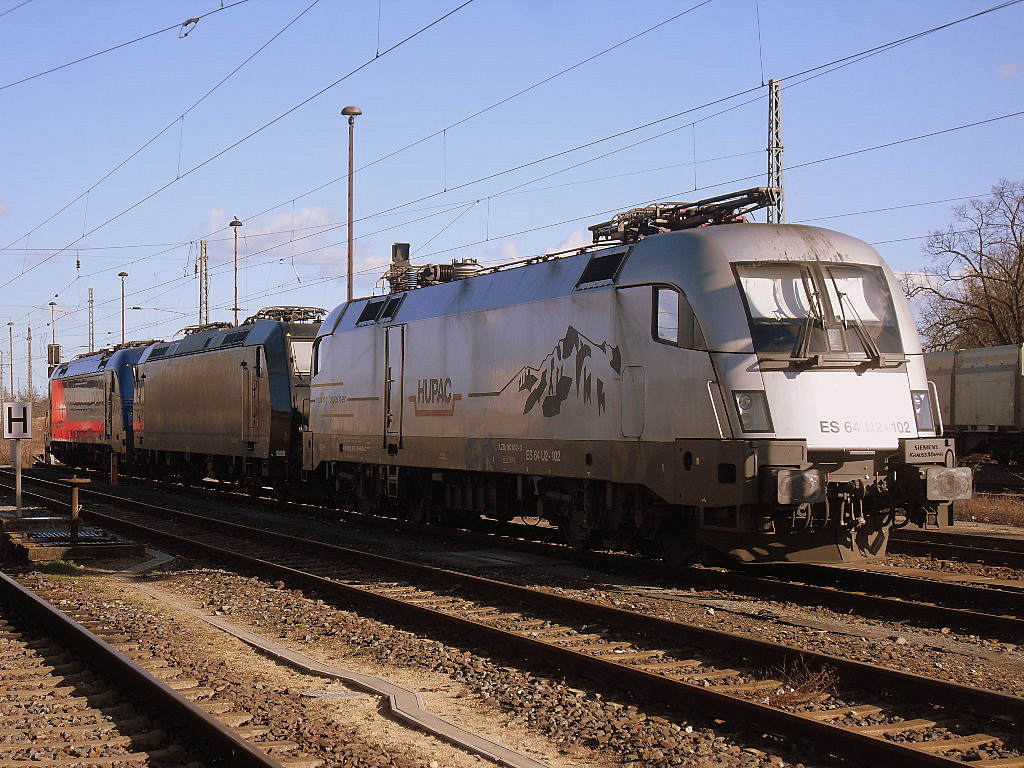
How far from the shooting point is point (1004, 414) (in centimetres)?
3094

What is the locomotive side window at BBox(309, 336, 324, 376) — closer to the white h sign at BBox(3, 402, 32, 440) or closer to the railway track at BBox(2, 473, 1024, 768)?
the white h sign at BBox(3, 402, 32, 440)

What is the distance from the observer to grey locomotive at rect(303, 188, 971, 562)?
36.1 ft

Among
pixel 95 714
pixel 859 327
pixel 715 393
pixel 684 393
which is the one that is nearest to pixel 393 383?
pixel 684 393

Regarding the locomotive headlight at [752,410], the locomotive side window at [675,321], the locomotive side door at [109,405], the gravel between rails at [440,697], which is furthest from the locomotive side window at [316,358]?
the locomotive side door at [109,405]

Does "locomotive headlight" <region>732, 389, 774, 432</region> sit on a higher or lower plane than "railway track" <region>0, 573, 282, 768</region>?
higher

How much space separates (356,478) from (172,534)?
3466 mm

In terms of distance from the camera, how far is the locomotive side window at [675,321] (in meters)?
11.4

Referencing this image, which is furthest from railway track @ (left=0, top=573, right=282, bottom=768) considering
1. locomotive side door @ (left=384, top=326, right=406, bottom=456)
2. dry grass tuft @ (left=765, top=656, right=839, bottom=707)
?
locomotive side door @ (left=384, top=326, right=406, bottom=456)

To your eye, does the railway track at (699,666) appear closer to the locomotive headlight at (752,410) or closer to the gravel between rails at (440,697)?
the gravel between rails at (440,697)

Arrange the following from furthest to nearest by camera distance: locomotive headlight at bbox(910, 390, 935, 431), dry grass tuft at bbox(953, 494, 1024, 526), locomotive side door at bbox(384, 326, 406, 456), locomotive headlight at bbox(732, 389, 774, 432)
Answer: dry grass tuft at bbox(953, 494, 1024, 526) → locomotive side door at bbox(384, 326, 406, 456) → locomotive headlight at bbox(910, 390, 935, 431) → locomotive headlight at bbox(732, 389, 774, 432)

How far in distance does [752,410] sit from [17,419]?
432 inches

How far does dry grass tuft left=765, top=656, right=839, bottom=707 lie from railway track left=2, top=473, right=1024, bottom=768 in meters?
0.02

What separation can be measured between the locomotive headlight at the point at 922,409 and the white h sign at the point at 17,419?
1212cm

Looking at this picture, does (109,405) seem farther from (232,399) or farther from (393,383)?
(393,383)
